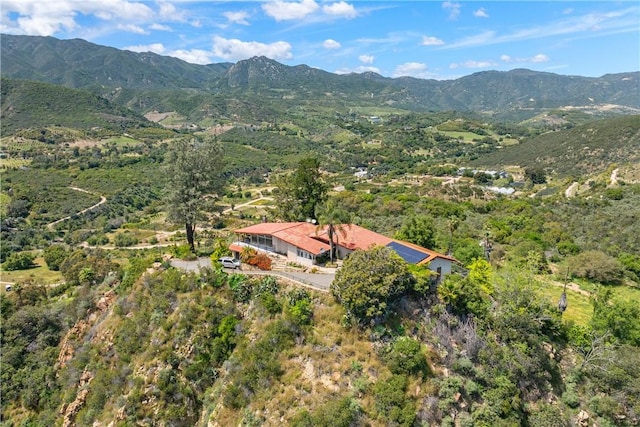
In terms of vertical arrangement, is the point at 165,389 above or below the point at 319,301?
below

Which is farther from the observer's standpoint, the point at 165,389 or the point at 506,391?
the point at 165,389

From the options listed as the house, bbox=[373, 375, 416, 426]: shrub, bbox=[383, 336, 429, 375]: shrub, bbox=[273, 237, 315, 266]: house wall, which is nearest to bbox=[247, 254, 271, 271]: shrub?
bbox=[273, 237, 315, 266]: house wall

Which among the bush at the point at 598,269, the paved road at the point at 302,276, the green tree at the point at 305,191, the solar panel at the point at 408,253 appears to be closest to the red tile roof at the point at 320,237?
the solar panel at the point at 408,253

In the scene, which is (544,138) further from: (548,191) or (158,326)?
(158,326)

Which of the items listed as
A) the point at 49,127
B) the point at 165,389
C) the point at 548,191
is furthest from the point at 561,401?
the point at 49,127

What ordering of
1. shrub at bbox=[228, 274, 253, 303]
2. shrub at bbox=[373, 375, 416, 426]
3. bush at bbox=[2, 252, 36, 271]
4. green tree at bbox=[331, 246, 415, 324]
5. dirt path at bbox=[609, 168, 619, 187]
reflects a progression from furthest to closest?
dirt path at bbox=[609, 168, 619, 187]
bush at bbox=[2, 252, 36, 271]
shrub at bbox=[228, 274, 253, 303]
green tree at bbox=[331, 246, 415, 324]
shrub at bbox=[373, 375, 416, 426]

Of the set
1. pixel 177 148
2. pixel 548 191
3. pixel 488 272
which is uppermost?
pixel 177 148

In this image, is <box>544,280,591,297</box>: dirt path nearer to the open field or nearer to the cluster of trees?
the cluster of trees

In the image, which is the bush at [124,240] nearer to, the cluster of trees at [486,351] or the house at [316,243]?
the house at [316,243]
